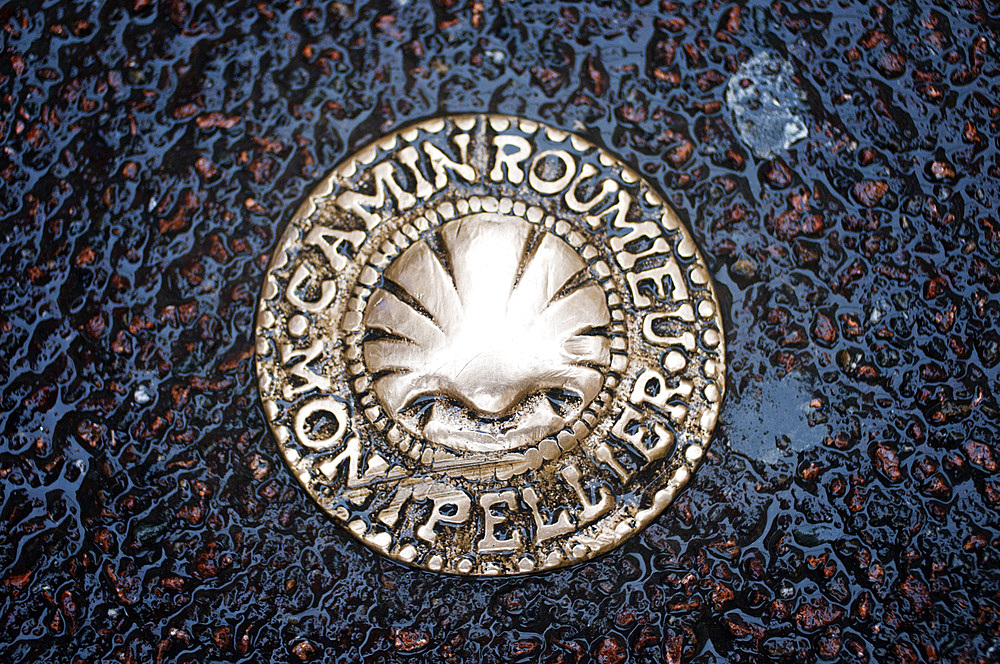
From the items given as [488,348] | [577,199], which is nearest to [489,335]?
[488,348]

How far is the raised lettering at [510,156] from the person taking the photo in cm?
81

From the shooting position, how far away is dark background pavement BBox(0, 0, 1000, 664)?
788 mm

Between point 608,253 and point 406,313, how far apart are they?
0.78ft

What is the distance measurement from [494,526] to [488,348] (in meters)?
0.20

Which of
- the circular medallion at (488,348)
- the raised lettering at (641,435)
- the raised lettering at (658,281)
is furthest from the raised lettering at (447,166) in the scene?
the raised lettering at (641,435)

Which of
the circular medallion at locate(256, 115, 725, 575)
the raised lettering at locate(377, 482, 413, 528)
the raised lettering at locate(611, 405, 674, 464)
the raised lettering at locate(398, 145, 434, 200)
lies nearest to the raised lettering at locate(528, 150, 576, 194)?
the circular medallion at locate(256, 115, 725, 575)

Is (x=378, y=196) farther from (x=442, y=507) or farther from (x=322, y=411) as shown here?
(x=442, y=507)

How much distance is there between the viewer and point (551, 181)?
81cm

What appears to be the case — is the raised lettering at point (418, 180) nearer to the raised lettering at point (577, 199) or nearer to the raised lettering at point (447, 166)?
the raised lettering at point (447, 166)

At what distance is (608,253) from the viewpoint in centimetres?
81

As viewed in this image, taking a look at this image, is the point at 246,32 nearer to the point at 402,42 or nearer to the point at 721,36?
the point at 402,42

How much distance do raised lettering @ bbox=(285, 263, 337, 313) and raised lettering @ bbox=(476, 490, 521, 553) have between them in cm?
28

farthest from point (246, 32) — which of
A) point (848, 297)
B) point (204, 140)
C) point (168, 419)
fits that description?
point (848, 297)

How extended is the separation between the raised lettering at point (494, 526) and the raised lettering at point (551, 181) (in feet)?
1.13
